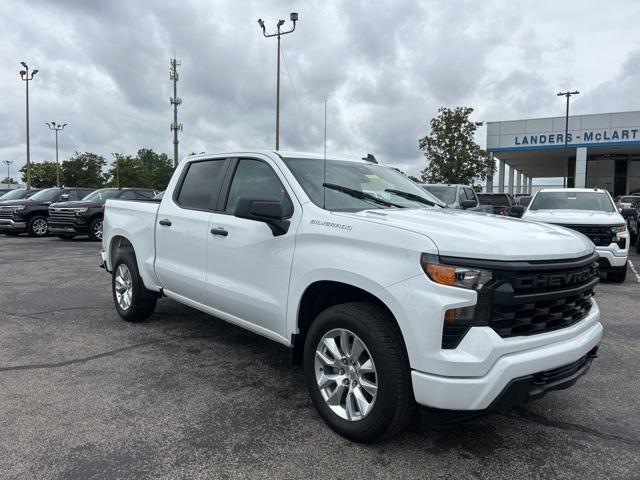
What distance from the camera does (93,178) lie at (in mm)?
92312

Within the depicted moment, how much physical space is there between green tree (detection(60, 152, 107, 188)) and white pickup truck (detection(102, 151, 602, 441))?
92.3 meters

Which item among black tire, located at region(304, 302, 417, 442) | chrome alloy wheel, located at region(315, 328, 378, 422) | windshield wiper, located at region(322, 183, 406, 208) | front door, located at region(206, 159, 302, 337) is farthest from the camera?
windshield wiper, located at region(322, 183, 406, 208)

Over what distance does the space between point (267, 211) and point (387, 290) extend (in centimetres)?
103

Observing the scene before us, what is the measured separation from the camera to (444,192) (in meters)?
12.7

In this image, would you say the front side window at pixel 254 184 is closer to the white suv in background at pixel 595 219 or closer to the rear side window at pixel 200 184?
the rear side window at pixel 200 184

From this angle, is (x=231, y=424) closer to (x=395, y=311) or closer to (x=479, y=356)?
(x=395, y=311)

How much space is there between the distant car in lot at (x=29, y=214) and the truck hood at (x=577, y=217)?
15.7 m

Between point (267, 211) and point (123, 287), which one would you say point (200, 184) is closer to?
point (267, 211)

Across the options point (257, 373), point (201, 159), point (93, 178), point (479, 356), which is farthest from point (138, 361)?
point (93, 178)

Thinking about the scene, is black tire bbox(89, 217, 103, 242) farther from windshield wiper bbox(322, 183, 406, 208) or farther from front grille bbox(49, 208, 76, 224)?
windshield wiper bbox(322, 183, 406, 208)

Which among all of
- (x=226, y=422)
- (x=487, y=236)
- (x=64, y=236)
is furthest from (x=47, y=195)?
(x=487, y=236)

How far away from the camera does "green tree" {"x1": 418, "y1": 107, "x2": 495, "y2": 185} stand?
45406 millimetres

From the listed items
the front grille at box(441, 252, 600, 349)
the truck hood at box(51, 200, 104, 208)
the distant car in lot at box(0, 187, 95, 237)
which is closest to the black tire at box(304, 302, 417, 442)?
the front grille at box(441, 252, 600, 349)

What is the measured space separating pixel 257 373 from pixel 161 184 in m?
117
